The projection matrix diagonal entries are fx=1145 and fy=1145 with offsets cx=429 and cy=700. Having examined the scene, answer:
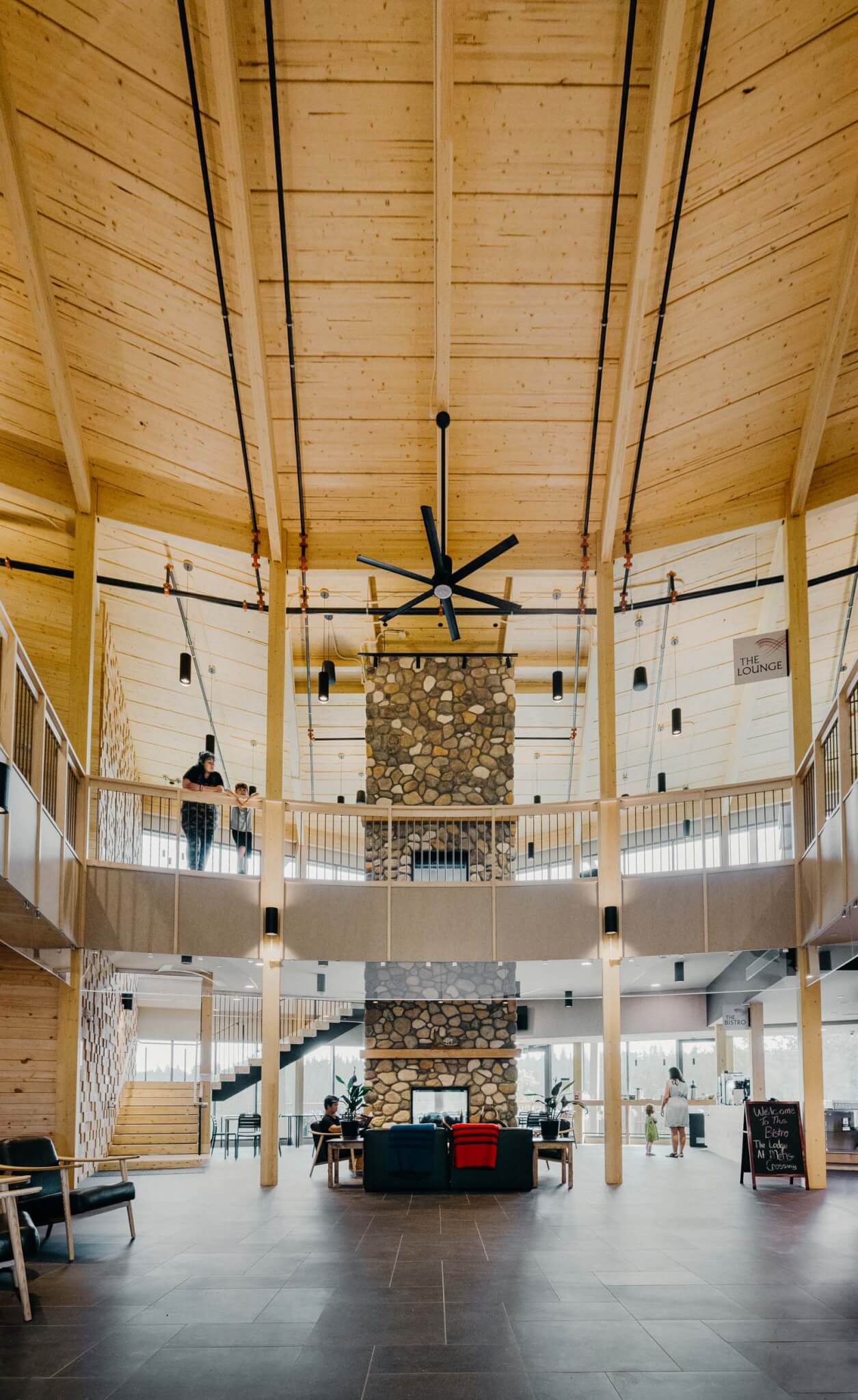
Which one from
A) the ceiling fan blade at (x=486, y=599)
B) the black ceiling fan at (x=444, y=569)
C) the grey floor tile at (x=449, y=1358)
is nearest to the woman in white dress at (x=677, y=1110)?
the ceiling fan blade at (x=486, y=599)

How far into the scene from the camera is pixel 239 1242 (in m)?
9.21

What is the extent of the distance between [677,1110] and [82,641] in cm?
1124

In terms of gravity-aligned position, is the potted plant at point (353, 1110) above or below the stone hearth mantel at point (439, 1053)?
below

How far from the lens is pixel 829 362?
11.7 metres

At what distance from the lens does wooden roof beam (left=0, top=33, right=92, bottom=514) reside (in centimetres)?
1005

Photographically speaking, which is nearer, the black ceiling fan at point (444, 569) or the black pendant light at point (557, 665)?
the black ceiling fan at point (444, 569)

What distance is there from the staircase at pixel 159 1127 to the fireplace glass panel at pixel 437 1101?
11.3 ft

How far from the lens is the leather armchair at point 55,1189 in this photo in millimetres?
8672

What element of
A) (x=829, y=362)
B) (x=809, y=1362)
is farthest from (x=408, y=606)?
(x=809, y=1362)

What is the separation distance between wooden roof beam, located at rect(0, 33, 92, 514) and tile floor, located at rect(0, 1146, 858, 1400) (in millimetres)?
8002

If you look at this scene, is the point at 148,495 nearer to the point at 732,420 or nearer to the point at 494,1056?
the point at 732,420

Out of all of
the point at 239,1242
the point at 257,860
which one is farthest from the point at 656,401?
the point at 239,1242

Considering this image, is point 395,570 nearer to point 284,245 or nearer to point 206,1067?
point 284,245

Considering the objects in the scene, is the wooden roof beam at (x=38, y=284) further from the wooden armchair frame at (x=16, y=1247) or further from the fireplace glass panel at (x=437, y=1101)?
the fireplace glass panel at (x=437, y=1101)
